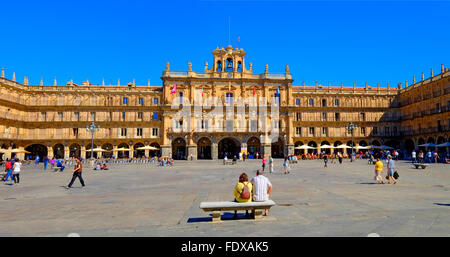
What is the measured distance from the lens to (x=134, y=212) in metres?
8.05

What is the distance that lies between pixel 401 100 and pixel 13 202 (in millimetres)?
59737

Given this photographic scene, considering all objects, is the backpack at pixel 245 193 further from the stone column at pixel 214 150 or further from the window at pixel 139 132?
the window at pixel 139 132

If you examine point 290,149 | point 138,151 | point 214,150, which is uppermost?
point 290,149

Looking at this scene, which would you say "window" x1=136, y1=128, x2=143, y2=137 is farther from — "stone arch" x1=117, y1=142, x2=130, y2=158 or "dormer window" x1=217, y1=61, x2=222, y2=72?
"dormer window" x1=217, y1=61, x2=222, y2=72

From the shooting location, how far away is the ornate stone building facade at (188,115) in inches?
1854

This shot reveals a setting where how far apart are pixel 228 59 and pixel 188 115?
12233mm

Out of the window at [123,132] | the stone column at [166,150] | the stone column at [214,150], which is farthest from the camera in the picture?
the window at [123,132]

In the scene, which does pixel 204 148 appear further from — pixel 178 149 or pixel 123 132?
pixel 123 132

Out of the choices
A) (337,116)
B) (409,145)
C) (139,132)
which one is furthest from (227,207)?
(409,145)

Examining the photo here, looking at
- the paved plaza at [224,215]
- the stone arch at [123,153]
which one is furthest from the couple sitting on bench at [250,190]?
the stone arch at [123,153]

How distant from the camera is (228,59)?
5059 centimetres

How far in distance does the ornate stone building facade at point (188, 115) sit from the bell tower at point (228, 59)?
6.8 inches

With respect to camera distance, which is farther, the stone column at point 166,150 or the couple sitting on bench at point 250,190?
the stone column at point 166,150
